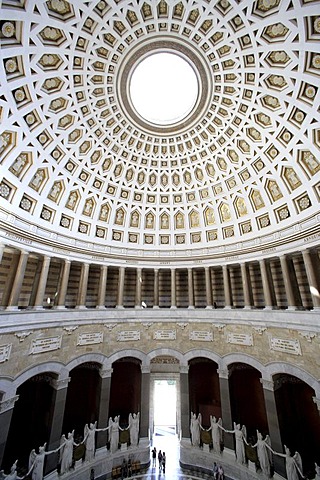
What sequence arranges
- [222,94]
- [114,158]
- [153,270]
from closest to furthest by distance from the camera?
1. [222,94]
2. [114,158]
3. [153,270]

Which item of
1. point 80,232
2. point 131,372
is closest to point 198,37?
point 80,232

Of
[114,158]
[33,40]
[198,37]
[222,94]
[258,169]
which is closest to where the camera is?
[33,40]

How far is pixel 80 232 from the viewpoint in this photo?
50.6 ft

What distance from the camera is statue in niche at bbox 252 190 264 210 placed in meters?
14.5

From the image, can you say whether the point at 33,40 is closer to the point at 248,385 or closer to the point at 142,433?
the point at 142,433

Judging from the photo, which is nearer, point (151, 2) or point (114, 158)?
point (151, 2)

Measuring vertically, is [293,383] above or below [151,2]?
below

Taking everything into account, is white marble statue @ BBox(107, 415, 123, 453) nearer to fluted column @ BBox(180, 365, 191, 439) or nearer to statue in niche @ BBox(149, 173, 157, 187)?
fluted column @ BBox(180, 365, 191, 439)

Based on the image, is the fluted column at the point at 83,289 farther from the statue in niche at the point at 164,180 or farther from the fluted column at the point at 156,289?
the statue in niche at the point at 164,180

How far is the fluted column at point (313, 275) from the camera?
432 inches

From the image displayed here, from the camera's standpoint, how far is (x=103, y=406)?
12.6 metres

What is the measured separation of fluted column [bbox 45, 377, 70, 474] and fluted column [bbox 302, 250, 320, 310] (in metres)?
13.5

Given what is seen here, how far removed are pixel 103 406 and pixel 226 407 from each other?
273 inches

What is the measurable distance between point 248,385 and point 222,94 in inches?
699
